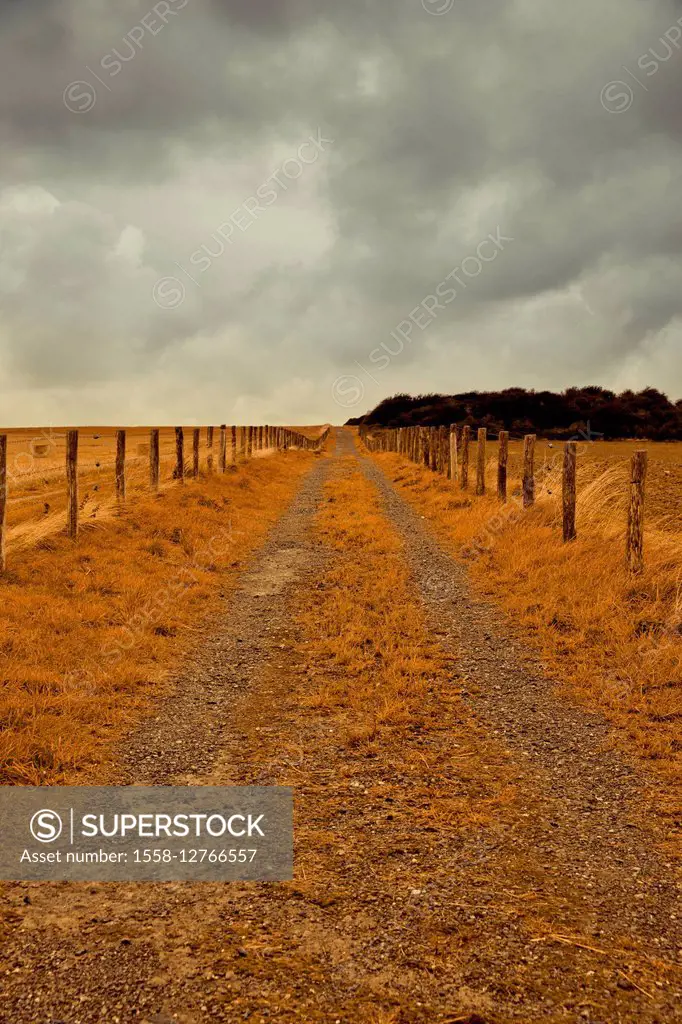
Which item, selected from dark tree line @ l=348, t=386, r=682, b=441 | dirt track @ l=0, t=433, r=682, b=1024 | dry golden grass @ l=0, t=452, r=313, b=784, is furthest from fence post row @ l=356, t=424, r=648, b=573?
dark tree line @ l=348, t=386, r=682, b=441

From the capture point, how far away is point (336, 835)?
13.8 feet

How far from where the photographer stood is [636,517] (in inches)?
387

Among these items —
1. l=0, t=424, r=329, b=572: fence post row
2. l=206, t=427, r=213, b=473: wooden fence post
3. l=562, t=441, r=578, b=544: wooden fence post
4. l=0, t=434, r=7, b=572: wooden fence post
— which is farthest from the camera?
l=206, t=427, r=213, b=473: wooden fence post

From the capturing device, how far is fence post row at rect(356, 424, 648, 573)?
9844 mm

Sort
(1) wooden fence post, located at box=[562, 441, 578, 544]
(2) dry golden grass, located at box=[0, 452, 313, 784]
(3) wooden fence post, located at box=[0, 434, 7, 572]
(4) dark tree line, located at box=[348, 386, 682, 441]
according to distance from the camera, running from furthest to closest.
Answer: (4) dark tree line, located at box=[348, 386, 682, 441] < (1) wooden fence post, located at box=[562, 441, 578, 544] < (3) wooden fence post, located at box=[0, 434, 7, 572] < (2) dry golden grass, located at box=[0, 452, 313, 784]

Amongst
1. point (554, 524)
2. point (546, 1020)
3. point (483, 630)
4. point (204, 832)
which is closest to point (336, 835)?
point (204, 832)

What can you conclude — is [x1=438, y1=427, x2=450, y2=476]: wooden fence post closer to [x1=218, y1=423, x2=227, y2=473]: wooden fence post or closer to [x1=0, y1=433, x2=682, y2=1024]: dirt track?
[x1=218, y1=423, x2=227, y2=473]: wooden fence post

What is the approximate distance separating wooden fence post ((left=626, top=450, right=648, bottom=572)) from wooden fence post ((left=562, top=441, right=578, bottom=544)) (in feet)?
6.47

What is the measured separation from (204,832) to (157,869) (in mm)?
414

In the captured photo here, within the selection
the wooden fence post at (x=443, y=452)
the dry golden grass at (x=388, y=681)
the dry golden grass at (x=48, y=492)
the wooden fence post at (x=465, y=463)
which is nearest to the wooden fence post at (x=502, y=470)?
the wooden fence post at (x=465, y=463)

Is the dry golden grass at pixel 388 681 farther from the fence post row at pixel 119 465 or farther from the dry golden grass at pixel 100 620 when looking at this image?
the fence post row at pixel 119 465

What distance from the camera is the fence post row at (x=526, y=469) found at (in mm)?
9844

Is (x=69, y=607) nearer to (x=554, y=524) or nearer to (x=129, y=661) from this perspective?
(x=129, y=661)

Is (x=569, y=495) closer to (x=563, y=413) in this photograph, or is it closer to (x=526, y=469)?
(x=526, y=469)
